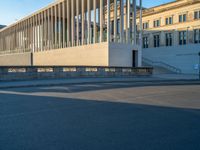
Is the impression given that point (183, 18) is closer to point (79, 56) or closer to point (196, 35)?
point (196, 35)

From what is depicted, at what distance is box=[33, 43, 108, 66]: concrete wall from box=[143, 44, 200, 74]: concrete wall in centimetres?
1880

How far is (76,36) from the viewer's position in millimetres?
42781

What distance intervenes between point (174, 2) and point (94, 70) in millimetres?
32930

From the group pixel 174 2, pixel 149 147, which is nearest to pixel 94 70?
pixel 149 147

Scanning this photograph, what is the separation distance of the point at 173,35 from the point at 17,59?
38.0 metres

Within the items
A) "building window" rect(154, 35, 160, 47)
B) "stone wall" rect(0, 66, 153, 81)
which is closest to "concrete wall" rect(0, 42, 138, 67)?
"stone wall" rect(0, 66, 153, 81)

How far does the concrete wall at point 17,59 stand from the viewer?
172 feet

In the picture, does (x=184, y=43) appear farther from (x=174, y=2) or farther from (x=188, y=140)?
(x=188, y=140)

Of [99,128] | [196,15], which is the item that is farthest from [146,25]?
[99,128]

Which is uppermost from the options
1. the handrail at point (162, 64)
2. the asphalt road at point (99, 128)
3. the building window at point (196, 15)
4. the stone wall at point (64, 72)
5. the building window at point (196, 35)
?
the building window at point (196, 15)

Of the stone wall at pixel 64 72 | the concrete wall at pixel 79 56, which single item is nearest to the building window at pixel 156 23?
the concrete wall at pixel 79 56

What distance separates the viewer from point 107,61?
30.8 meters

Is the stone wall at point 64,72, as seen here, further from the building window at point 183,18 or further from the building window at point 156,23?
the building window at point 156,23

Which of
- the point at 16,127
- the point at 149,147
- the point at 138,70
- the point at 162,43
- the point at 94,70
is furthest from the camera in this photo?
the point at 162,43
